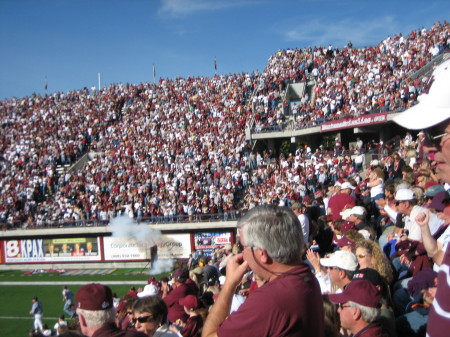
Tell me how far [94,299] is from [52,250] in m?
25.0

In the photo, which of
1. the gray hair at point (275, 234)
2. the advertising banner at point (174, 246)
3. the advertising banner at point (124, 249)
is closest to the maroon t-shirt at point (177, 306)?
the gray hair at point (275, 234)

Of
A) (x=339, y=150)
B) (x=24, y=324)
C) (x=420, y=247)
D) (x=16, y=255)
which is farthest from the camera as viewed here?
(x=16, y=255)

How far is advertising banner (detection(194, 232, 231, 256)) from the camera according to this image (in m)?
22.8

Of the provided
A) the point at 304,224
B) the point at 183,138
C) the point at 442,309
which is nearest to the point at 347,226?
the point at 304,224

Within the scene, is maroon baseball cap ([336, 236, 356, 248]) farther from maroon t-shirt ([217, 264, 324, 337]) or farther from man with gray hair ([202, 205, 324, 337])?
maroon t-shirt ([217, 264, 324, 337])

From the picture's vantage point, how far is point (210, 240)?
23266 millimetres

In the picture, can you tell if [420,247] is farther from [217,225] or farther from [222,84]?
[222,84]

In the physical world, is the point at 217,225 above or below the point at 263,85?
below

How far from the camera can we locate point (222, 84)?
34.8m

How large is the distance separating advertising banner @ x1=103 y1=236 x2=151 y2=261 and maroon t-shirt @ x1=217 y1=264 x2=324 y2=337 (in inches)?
893

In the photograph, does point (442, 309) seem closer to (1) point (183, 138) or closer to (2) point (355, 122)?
(2) point (355, 122)

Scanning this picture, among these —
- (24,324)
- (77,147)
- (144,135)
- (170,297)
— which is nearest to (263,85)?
(144,135)

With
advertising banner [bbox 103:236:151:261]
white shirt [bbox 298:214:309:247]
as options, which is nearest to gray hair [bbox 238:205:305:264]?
white shirt [bbox 298:214:309:247]

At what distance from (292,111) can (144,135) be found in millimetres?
10968
